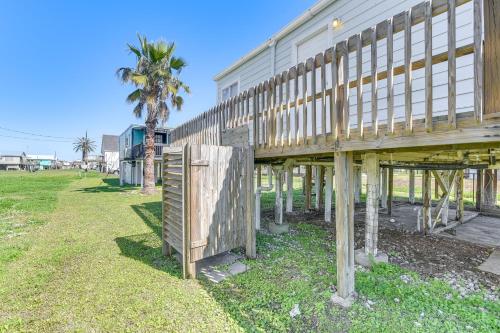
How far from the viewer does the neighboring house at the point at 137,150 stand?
19.7 m

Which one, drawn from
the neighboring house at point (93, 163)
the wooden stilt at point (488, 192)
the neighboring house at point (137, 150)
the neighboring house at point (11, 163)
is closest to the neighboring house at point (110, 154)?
the neighboring house at point (93, 163)

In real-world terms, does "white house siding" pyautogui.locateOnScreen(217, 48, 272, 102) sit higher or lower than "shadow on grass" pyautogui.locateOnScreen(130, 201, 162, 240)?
higher

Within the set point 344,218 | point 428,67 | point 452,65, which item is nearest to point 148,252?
point 344,218

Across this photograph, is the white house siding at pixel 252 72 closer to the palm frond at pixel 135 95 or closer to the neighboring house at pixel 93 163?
the palm frond at pixel 135 95

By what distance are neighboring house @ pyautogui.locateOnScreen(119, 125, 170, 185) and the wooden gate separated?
48.4 feet

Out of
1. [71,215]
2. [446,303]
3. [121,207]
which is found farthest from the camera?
[121,207]

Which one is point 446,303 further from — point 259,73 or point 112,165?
point 112,165

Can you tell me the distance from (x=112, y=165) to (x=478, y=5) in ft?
167

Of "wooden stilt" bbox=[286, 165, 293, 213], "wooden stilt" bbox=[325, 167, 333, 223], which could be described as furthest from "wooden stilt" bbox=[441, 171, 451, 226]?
"wooden stilt" bbox=[286, 165, 293, 213]

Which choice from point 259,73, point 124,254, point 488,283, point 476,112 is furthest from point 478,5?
point 259,73

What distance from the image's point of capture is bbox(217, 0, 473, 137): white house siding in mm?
4170

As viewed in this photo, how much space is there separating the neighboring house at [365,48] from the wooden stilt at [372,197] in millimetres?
1509

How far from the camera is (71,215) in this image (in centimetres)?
873

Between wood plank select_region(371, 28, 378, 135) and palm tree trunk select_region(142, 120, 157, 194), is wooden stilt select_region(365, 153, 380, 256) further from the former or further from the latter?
palm tree trunk select_region(142, 120, 157, 194)
